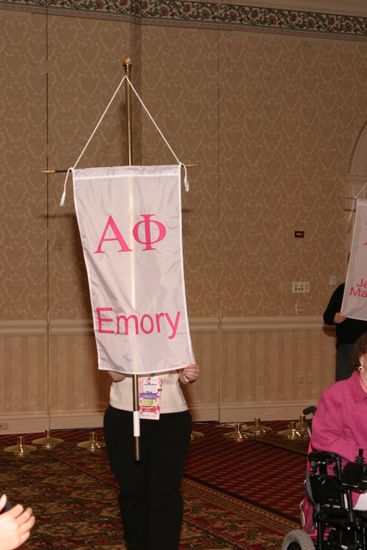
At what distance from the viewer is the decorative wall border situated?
9.22 metres

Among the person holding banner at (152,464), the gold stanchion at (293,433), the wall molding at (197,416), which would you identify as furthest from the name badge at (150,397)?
the wall molding at (197,416)

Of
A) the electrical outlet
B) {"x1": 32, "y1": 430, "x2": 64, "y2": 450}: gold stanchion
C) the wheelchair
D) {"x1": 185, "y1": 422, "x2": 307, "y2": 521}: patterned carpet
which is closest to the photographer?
the wheelchair

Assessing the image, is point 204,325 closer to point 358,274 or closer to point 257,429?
point 257,429

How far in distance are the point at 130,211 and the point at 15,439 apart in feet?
16.8

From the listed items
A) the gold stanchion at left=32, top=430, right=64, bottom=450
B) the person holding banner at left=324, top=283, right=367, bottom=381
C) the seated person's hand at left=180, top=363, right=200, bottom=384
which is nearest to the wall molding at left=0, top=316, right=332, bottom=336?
the gold stanchion at left=32, top=430, right=64, bottom=450

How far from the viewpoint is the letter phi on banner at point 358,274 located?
7.30m

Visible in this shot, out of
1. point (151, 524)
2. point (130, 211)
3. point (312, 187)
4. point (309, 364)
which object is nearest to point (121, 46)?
point (312, 187)

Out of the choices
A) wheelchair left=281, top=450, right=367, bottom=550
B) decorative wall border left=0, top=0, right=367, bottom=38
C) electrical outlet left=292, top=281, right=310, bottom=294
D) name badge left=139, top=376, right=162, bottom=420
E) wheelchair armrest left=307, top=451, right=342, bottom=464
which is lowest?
wheelchair left=281, top=450, right=367, bottom=550

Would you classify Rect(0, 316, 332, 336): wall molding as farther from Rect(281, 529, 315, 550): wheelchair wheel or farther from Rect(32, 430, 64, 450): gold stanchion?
Rect(281, 529, 315, 550): wheelchair wheel

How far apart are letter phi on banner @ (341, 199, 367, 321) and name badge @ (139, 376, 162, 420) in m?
3.40

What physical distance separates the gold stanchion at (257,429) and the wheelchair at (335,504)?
4795mm

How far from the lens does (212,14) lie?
9688 mm

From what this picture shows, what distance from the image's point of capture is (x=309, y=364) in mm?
10055

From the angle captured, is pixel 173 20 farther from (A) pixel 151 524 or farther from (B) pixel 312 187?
(A) pixel 151 524
